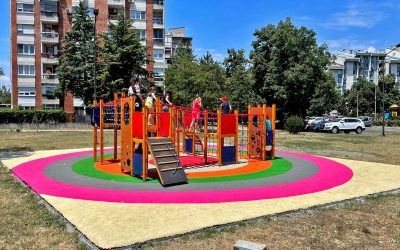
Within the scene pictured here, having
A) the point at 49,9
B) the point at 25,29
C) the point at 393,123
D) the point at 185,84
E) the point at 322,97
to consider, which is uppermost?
the point at 49,9

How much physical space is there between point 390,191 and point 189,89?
33.1 m

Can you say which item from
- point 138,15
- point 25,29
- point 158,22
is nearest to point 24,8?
point 25,29

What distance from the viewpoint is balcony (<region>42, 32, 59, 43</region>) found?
180 feet

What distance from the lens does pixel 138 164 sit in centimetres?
1071

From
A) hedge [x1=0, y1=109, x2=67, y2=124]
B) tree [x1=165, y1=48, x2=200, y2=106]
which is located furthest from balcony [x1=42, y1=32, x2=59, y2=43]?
tree [x1=165, y1=48, x2=200, y2=106]

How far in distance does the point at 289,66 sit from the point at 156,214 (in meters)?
39.8

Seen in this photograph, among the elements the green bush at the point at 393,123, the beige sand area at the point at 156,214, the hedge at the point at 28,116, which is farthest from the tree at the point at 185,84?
the green bush at the point at 393,123

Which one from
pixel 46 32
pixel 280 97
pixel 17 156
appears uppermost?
Result: pixel 46 32

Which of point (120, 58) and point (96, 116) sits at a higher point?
point (120, 58)

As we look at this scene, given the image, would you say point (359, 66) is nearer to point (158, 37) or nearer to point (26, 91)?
point (158, 37)

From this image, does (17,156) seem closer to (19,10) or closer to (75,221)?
(75,221)

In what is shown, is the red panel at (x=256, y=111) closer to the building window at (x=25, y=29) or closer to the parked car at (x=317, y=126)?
the parked car at (x=317, y=126)

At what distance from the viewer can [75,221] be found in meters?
6.34

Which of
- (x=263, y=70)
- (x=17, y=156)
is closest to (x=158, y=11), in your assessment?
(x=263, y=70)
